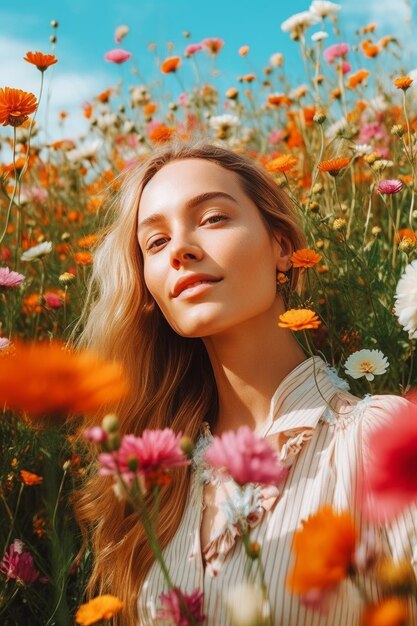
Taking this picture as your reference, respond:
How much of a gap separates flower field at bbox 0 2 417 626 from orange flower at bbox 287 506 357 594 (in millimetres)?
207

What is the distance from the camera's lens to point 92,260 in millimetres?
1885

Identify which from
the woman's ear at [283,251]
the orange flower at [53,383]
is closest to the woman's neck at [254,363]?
the woman's ear at [283,251]

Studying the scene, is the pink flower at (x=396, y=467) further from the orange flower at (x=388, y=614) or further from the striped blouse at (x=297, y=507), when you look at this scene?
the striped blouse at (x=297, y=507)

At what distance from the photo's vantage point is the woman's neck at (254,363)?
4.32ft

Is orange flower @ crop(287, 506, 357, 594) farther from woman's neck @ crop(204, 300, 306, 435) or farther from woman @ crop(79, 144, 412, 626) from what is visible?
woman's neck @ crop(204, 300, 306, 435)

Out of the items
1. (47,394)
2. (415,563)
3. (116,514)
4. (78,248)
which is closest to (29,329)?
(78,248)

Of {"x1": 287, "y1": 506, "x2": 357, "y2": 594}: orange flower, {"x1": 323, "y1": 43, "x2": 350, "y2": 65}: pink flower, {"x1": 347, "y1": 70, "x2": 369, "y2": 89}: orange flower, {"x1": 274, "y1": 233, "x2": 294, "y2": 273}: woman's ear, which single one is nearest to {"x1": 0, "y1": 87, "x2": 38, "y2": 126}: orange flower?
{"x1": 274, "y1": 233, "x2": 294, "y2": 273}: woman's ear

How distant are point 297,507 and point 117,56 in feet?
7.09

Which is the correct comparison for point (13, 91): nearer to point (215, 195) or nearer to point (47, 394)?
point (215, 195)

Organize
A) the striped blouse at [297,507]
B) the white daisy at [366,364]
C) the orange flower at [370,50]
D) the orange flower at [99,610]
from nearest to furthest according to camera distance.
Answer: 1. the orange flower at [99,610]
2. the striped blouse at [297,507]
3. the white daisy at [366,364]
4. the orange flower at [370,50]

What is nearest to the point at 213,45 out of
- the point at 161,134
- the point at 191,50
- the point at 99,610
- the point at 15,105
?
the point at 191,50

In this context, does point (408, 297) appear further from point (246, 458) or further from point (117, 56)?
point (117, 56)

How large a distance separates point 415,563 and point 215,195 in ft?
2.20

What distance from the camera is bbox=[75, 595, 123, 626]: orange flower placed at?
0.84 meters
